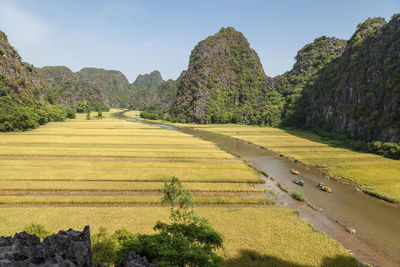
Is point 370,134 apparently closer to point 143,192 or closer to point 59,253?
point 143,192

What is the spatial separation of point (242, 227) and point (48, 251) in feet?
58.6

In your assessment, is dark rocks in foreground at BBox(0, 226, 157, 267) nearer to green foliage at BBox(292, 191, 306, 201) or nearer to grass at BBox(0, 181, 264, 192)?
grass at BBox(0, 181, 264, 192)

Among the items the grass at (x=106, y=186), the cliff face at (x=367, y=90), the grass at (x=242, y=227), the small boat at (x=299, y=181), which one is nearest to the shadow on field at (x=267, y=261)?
the grass at (x=242, y=227)

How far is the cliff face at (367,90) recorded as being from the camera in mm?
63750

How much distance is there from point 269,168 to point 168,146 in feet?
104

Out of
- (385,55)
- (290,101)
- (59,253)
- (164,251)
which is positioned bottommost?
(164,251)

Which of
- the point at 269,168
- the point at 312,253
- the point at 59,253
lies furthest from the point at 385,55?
the point at 59,253

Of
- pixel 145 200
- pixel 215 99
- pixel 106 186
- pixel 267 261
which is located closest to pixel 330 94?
pixel 215 99

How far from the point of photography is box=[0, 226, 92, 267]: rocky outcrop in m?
8.35

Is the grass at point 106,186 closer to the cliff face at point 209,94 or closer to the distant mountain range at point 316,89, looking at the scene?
the distant mountain range at point 316,89

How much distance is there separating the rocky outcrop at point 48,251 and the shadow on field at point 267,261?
11.5 metres

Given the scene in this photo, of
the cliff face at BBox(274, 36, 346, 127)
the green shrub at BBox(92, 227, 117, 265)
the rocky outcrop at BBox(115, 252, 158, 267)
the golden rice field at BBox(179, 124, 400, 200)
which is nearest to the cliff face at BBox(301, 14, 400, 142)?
the golden rice field at BBox(179, 124, 400, 200)

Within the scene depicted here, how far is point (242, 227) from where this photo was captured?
72.0 ft

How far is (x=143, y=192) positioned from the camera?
3094 cm
